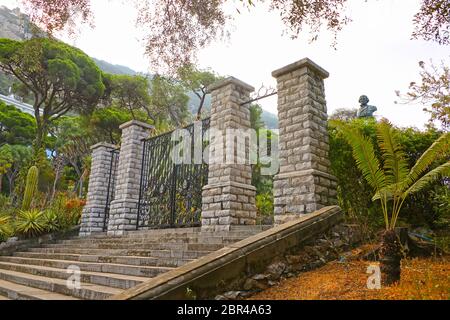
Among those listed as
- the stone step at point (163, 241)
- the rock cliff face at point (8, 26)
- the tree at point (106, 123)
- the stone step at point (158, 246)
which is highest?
the rock cliff face at point (8, 26)

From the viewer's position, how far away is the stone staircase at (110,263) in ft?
16.3

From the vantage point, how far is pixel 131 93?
28891 millimetres

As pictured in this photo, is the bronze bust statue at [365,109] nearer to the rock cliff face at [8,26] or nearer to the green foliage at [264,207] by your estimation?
the green foliage at [264,207]

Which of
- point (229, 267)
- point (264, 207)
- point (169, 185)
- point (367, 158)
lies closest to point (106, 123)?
point (264, 207)

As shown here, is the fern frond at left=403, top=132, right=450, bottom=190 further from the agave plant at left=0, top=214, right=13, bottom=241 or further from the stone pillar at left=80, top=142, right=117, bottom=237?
the agave plant at left=0, top=214, right=13, bottom=241

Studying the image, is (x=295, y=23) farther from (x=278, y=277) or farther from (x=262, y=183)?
(x=262, y=183)

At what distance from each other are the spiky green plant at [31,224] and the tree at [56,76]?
38.8 feet

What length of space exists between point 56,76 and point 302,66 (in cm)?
2068

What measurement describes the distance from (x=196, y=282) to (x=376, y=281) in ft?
7.61

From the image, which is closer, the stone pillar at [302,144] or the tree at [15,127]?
the stone pillar at [302,144]

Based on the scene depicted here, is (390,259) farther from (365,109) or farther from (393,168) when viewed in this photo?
(365,109)

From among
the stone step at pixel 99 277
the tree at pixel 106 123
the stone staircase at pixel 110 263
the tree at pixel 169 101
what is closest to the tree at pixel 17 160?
the tree at pixel 106 123

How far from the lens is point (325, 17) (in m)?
6.78

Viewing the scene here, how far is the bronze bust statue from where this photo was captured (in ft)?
30.0
